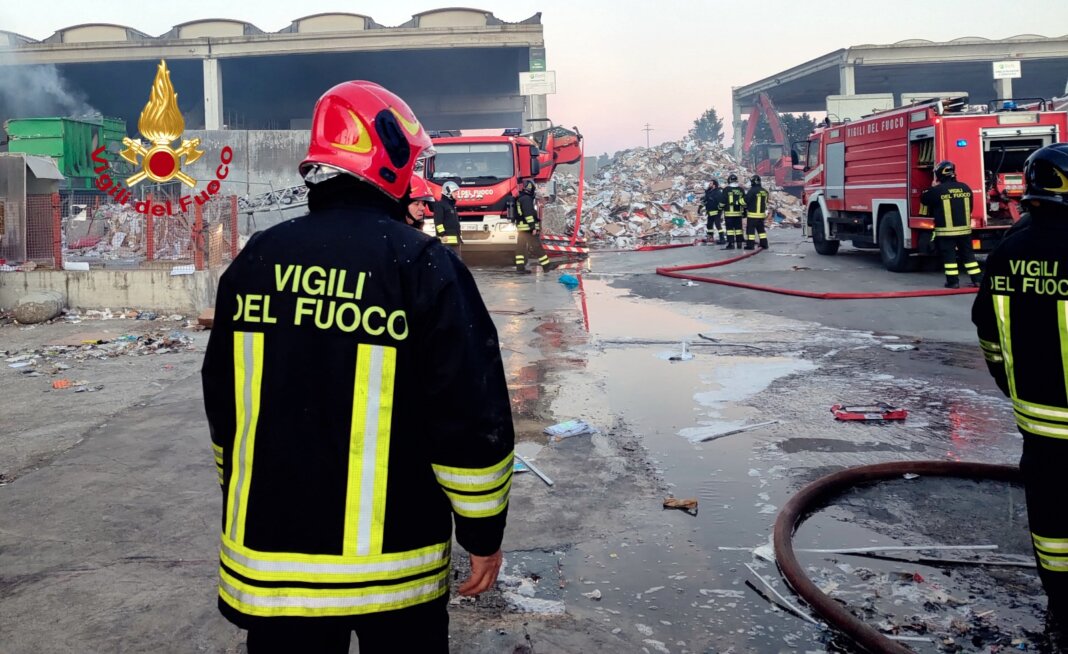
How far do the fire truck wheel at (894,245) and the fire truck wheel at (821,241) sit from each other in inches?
111

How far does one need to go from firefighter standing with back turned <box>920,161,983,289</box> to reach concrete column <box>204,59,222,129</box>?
91.3 ft

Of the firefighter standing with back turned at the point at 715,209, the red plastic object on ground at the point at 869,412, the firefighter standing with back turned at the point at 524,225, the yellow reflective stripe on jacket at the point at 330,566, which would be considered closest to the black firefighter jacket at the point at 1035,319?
the yellow reflective stripe on jacket at the point at 330,566

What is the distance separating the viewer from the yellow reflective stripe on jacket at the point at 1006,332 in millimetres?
3076

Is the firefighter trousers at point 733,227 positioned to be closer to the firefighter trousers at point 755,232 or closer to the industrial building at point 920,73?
the firefighter trousers at point 755,232

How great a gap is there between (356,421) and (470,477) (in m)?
0.26

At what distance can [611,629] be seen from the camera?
3.13 metres

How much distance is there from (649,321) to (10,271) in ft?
27.9

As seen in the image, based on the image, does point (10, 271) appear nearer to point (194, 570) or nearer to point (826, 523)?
point (194, 570)

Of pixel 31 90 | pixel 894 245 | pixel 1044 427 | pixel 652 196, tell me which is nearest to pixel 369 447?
pixel 1044 427

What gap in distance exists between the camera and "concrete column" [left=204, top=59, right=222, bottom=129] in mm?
33438

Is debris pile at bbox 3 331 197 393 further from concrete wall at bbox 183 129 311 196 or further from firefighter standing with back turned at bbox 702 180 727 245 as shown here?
concrete wall at bbox 183 129 311 196

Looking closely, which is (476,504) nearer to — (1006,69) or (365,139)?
(365,139)

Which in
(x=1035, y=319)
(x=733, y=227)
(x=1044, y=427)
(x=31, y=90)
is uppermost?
(x=31, y=90)

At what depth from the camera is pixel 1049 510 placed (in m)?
2.90
